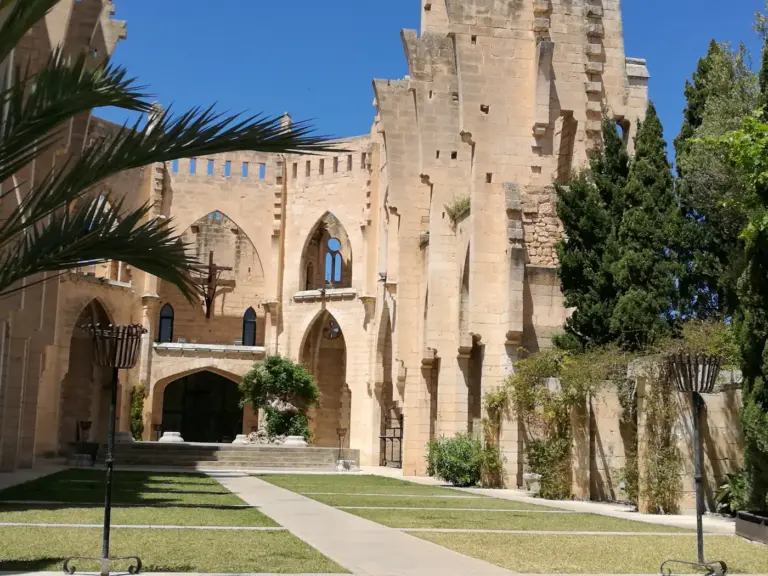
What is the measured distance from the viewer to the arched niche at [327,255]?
132 feet

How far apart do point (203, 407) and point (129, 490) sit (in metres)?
26.8

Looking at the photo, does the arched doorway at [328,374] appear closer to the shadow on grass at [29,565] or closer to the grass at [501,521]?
the grass at [501,521]

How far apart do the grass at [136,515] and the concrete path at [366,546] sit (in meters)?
0.43

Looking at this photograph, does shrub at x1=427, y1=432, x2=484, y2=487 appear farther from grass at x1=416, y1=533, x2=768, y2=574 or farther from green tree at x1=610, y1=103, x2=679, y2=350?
grass at x1=416, y1=533, x2=768, y2=574

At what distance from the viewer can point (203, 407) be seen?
1713 inches

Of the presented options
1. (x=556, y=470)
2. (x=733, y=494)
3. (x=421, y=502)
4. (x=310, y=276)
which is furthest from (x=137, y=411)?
(x=733, y=494)

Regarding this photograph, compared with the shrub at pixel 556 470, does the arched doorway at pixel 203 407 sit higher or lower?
higher

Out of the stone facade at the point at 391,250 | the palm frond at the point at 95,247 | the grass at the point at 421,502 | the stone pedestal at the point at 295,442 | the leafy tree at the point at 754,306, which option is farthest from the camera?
the stone pedestal at the point at 295,442

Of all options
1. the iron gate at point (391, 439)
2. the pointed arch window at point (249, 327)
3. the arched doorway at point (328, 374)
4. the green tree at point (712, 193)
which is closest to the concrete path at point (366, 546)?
the green tree at point (712, 193)

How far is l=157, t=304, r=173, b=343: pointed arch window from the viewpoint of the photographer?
132 ft

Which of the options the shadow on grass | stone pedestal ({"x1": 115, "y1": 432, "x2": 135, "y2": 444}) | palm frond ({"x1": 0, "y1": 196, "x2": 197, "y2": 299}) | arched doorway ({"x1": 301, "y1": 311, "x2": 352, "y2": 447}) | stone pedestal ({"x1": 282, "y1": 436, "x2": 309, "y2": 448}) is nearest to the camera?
palm frond ({"x1": 0, "y1": 196, "x2": 197, "y2": 299})

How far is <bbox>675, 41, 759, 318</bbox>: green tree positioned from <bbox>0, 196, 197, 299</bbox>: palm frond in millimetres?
12409

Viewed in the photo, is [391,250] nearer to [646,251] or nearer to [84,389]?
[84,389]

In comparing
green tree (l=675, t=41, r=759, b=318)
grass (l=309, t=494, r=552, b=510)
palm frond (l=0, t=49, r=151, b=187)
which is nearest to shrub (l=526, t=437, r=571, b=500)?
grass (l=309, t=494, r=552, b=510)
